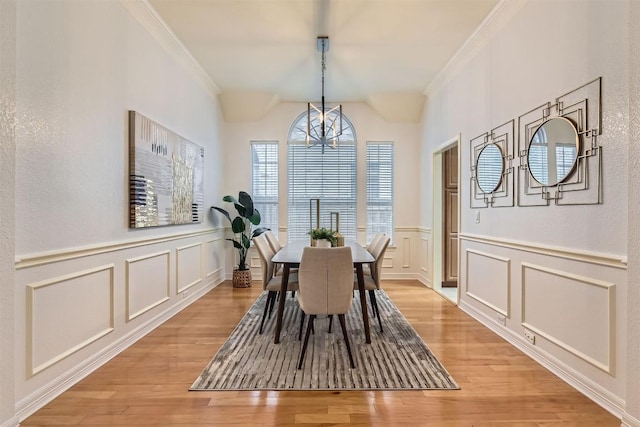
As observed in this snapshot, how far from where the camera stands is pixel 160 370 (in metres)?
2.47

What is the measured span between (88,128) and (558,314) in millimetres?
3569

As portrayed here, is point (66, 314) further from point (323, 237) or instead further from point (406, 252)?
point (406, 252)

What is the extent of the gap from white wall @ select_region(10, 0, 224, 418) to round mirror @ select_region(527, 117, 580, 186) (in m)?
3.31

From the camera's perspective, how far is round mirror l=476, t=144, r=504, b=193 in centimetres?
326

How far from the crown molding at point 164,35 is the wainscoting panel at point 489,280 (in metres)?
3.95

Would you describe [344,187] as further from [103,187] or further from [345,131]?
[103,187]

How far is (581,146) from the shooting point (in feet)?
7.25

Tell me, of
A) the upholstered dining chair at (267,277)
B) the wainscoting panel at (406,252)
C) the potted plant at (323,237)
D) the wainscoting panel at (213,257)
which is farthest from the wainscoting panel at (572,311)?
the wainscoting panel at (213,257)

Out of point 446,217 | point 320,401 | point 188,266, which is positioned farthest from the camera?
point 446,217

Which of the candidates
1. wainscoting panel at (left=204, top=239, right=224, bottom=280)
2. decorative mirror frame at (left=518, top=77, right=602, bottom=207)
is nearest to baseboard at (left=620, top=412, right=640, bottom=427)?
decorative mirror frame at (left=518, top=77, right=602, bottom=207)

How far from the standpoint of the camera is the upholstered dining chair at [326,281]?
2.55m

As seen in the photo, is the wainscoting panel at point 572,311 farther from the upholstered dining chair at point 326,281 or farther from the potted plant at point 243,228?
the potted plant at point 243,228

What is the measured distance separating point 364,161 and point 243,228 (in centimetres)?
230

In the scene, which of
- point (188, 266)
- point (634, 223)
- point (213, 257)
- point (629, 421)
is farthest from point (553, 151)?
point (213, 257)
